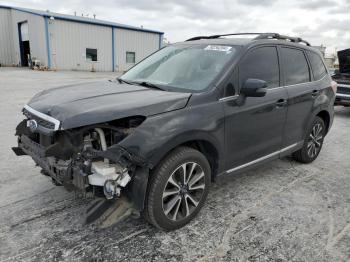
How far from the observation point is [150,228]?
3.23 meters

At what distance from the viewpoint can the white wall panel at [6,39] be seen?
31.1 meters


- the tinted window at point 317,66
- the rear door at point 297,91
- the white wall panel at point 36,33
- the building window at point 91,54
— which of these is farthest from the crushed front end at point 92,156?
the building window at point 91,54

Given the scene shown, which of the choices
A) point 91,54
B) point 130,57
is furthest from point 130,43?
point 91,54

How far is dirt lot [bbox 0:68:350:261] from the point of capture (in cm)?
284

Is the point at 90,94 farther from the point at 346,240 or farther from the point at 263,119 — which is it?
the point at 346,240

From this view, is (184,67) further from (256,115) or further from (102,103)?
(102,103)

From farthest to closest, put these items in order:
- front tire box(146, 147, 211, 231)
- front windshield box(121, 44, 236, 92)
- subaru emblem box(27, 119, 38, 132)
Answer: front windshield box(121, 44, 236, 92)
subaru emblem box(27, 119, 38, 132)
front tire box(146, 147, 211, 231)

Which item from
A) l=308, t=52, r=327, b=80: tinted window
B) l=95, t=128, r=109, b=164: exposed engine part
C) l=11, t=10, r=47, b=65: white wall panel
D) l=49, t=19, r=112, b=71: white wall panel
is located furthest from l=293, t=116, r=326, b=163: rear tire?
l=11, t=10, r=47, b=65: white wall panel

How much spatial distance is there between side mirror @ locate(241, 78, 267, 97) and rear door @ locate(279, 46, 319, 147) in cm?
100

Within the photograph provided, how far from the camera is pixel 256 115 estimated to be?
12.3ft

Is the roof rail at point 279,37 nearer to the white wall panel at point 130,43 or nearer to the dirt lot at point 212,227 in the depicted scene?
the dirt lot at point 212,227

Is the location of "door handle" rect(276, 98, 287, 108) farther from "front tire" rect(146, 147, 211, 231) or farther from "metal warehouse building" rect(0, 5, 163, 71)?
"metal warehouse building" rect(0, 5, 163, 71)

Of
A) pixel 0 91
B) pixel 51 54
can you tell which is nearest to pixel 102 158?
pixel 0 91

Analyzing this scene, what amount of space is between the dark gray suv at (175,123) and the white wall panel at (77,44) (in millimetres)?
25327
